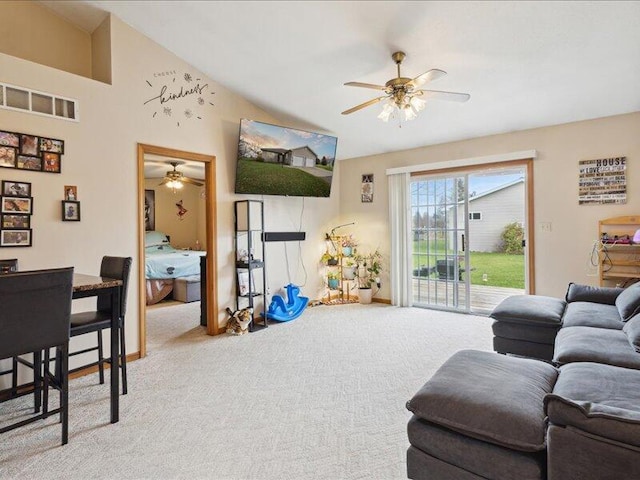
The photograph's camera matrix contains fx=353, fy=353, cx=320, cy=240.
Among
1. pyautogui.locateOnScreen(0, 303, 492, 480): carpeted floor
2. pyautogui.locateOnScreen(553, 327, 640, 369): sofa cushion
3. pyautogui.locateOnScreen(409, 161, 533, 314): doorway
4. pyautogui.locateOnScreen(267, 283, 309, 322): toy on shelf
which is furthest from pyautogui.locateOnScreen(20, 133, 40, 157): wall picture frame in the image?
pyautogui.locateOnScreen(409, 161, 533, 314): doorway

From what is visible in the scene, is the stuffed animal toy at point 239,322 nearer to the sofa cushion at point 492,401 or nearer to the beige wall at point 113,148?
the beige wall at point 113,148

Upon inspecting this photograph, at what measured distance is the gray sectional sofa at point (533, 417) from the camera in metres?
1.10

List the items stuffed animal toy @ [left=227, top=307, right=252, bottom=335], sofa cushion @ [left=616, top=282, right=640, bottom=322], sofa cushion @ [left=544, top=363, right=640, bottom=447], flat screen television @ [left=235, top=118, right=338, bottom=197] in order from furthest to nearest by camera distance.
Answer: flat screen television @ [left=235, top=118, right=338, bottom=197] < stuffed animal toy @ [left=227, top=307, right=252, bottom=335] < sofa cushion @ [left=616, top=282, right=640, bottom=322] < sofa cushion @ [left=544, top=363, right=640, bottom=447]

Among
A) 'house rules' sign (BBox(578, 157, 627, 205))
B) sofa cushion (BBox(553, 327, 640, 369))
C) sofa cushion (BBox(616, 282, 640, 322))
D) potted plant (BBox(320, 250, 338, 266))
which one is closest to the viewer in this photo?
sofa cushion (BBox(553, 327, 640, 369))

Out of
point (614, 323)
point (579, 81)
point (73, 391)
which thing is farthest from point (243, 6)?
point (614, 323)

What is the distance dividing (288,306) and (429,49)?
3.47m

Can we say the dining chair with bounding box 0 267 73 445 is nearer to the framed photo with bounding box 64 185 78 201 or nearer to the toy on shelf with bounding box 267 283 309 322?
the framed photo with bounding box 64 185 78 201

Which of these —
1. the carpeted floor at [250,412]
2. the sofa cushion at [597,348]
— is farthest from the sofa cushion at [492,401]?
the carpeted floor at [250,412]

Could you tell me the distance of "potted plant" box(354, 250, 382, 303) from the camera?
5684mm

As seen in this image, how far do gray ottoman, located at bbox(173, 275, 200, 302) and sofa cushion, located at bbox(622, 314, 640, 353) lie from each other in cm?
550

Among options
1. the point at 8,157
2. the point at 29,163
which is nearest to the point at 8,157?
the point at 8,157

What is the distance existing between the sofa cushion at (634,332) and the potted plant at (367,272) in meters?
3.59

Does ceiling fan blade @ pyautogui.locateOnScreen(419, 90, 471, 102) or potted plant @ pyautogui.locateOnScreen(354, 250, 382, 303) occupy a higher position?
ceiling fan blade @ pyautogui.locateOnScreen(419, 90, 471, 102)

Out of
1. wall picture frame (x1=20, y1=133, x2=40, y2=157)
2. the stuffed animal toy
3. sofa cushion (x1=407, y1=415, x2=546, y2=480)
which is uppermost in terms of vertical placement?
wall picture frame (x1=20, y1=133, x2=40, y2=157)
